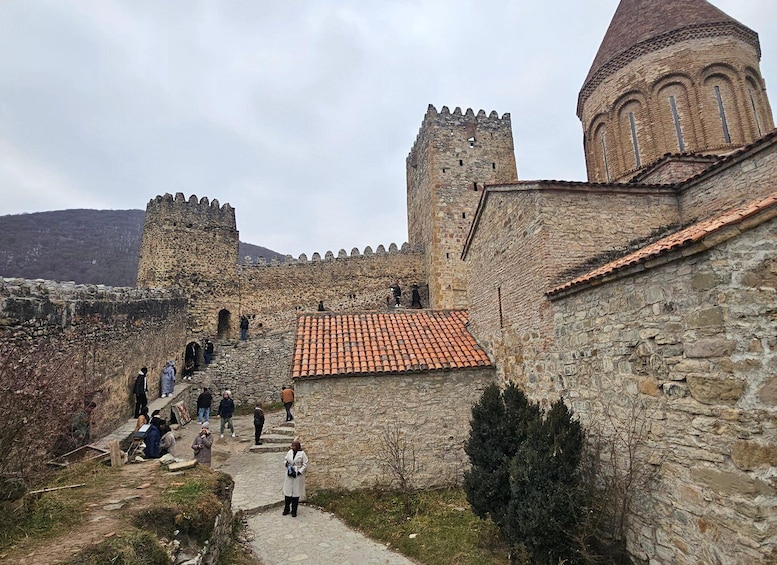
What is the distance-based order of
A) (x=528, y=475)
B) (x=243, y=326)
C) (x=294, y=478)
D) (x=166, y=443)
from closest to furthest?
(x=528, y=475) → (x=294, y=478) → (x=166, y=443) → (x=243, y=326)

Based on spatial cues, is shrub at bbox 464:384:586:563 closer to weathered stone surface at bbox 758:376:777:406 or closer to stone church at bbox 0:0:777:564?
stone church at bbox 0:0:777:564

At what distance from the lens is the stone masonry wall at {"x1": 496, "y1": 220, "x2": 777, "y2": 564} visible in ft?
11.9

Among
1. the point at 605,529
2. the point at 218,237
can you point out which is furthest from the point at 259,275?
the point at 605,529

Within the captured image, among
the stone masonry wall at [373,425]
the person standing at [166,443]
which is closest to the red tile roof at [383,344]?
the stone masonry wall at [373,425]

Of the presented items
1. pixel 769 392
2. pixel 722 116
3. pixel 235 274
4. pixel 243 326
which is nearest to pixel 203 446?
pixel 769 392

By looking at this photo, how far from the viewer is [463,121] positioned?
20797 millimetres

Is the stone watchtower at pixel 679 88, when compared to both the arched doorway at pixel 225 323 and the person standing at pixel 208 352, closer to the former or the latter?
the person standing at pixel 208 352

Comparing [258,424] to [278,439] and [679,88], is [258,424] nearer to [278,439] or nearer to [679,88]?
[278,439]

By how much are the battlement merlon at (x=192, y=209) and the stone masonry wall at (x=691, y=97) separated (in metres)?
17.6

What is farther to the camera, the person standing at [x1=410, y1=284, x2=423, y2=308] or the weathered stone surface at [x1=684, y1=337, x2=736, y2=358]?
the person standing at [x1=410, y1=284, x2=423, y2=308]

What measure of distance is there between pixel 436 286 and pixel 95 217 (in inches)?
2554

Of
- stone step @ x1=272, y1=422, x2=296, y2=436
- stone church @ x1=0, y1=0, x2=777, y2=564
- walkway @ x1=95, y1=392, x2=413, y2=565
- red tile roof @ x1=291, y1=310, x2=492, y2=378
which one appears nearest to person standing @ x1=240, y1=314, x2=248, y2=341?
stone church @ x1=0, y1=0, x2=777, y2=564

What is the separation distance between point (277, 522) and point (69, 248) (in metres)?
54.2

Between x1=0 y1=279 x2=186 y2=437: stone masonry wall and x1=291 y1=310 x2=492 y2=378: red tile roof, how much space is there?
4527 mm
